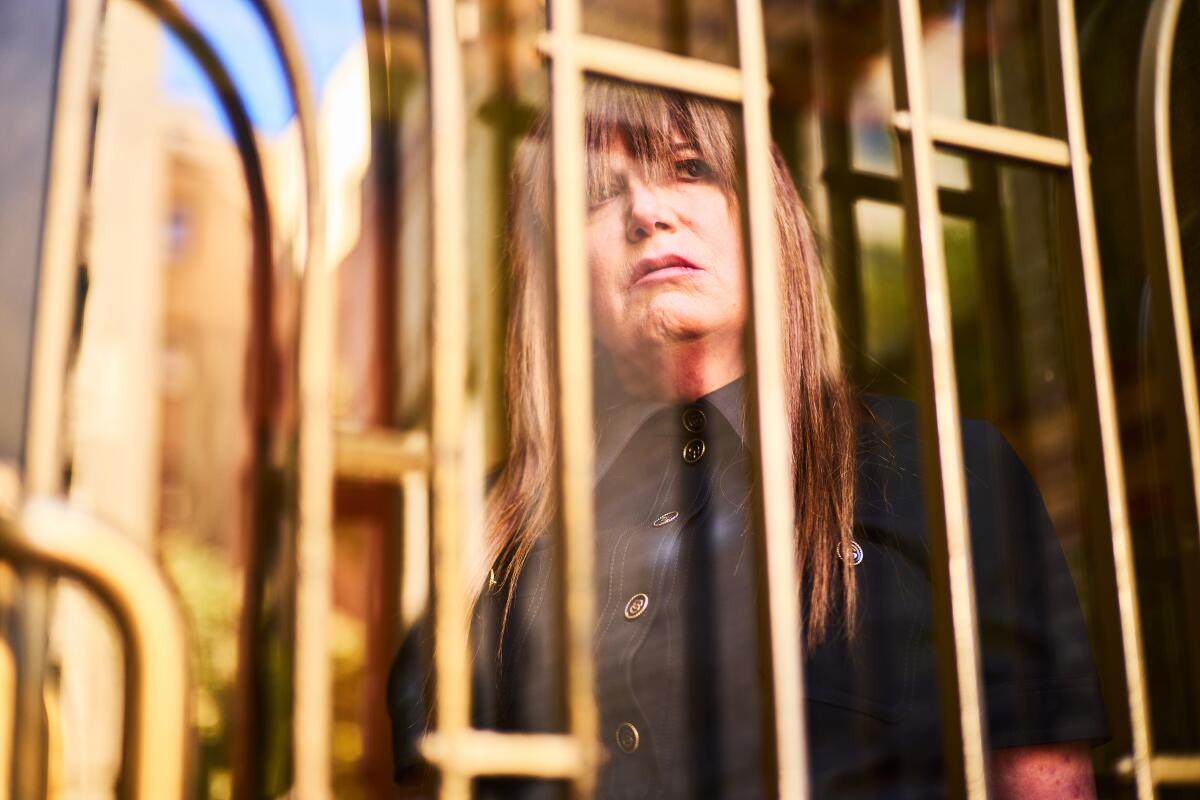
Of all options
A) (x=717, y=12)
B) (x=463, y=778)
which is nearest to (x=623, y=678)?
(x=463, y=778)

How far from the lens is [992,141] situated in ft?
3.39

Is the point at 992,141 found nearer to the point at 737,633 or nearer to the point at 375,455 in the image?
the point at 737,633

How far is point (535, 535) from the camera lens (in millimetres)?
1163

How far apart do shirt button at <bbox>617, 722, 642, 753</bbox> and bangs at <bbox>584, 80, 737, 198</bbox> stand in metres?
0.58

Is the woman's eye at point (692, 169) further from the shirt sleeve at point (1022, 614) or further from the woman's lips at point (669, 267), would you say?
the shirt sleeve at point (1022, 614)

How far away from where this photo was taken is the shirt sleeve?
39.0 inches

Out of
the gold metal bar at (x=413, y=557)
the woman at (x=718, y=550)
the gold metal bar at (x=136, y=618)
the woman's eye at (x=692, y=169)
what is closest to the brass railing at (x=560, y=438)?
the gold metal bar at (x=136, y=618)

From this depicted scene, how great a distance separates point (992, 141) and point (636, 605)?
0.60 m

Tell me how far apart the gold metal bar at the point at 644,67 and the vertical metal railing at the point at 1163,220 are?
20.7 inches

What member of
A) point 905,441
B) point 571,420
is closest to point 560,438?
point 571,420

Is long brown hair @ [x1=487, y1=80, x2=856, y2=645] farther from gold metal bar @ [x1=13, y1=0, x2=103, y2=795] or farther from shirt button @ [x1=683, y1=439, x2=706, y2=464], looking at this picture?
gold metal bar @ [x1=13, y1=0, x2=103, y2=795]

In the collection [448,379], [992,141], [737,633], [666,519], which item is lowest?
[737,633]

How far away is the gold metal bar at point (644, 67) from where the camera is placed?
0.87 metres

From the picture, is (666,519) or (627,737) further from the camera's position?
(666,519)
